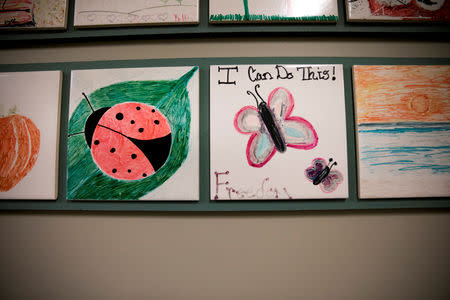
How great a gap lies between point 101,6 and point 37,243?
3.57 feet

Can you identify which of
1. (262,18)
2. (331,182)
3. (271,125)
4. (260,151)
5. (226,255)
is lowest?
(226,255)

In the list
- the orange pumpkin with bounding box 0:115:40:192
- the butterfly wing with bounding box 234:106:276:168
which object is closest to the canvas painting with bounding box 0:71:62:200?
the orange pumpkin with bounding box 0:115:40:192

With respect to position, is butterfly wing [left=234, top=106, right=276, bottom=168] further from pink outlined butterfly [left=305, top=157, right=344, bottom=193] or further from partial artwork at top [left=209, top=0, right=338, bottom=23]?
partial artwork at top [left=209, top=0, right=338, bottom=23]


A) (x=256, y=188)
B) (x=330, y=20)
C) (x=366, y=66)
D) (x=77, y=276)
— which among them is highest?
(x=330, y=20)

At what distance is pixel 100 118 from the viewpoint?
0.95 m

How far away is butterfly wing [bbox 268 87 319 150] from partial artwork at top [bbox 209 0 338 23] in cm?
33

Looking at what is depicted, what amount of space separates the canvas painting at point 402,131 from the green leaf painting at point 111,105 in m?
0.75

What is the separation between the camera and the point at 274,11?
0.96m

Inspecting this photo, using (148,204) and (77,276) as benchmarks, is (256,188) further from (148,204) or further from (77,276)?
(77,276)

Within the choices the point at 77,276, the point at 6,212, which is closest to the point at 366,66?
the point at 77,276

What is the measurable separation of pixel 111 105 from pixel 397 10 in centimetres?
133

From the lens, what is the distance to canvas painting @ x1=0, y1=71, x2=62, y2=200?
94 centimetres

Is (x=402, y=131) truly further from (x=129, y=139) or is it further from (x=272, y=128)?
(x=129, y=139)

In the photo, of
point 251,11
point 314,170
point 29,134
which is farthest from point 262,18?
point 29,134
